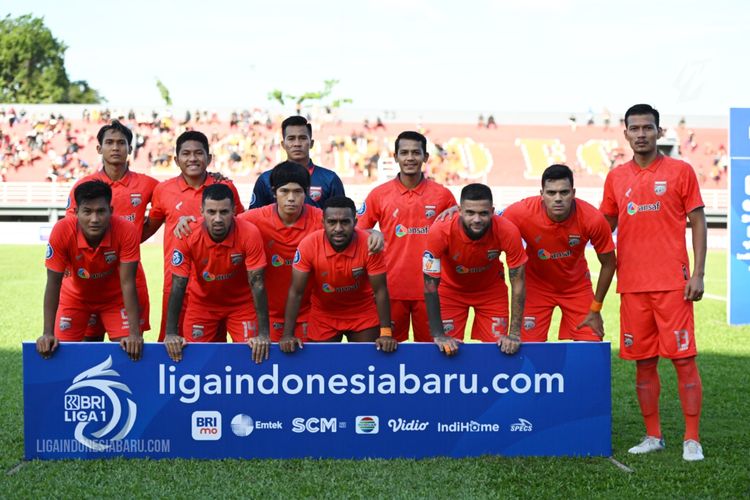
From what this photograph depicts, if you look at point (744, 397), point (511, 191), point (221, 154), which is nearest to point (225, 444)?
point (744, 397)

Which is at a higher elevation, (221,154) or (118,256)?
(221,154)

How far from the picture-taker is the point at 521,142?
39.4 meters

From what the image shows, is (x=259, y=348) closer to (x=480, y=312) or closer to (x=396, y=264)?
(x=396, y=264)

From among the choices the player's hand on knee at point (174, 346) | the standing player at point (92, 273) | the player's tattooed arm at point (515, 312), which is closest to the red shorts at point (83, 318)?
the standing player at point (92, 273)

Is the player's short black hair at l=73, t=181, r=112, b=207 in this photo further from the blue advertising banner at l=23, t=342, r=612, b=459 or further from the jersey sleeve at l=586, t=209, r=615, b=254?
the jersey sleeve at l=586, t=209, r=615, b=254

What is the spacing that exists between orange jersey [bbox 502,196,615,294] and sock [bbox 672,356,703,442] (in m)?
0.81

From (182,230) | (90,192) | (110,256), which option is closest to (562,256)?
(182,230)

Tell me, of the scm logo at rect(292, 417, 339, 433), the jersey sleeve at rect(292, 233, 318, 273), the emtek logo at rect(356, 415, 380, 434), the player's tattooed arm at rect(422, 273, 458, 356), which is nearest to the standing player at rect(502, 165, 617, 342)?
the player's tattooed arm at rect(422, 273, 458, 356)

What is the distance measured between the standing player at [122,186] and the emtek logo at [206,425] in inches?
39.3

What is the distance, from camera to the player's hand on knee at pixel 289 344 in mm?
5172

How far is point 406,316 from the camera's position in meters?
6.32

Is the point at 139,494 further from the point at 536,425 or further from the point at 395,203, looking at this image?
the point at 395,203

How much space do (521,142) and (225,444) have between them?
35.5 meters

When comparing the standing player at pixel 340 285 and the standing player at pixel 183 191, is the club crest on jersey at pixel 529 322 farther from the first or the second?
the standing player at pixel 183 191
